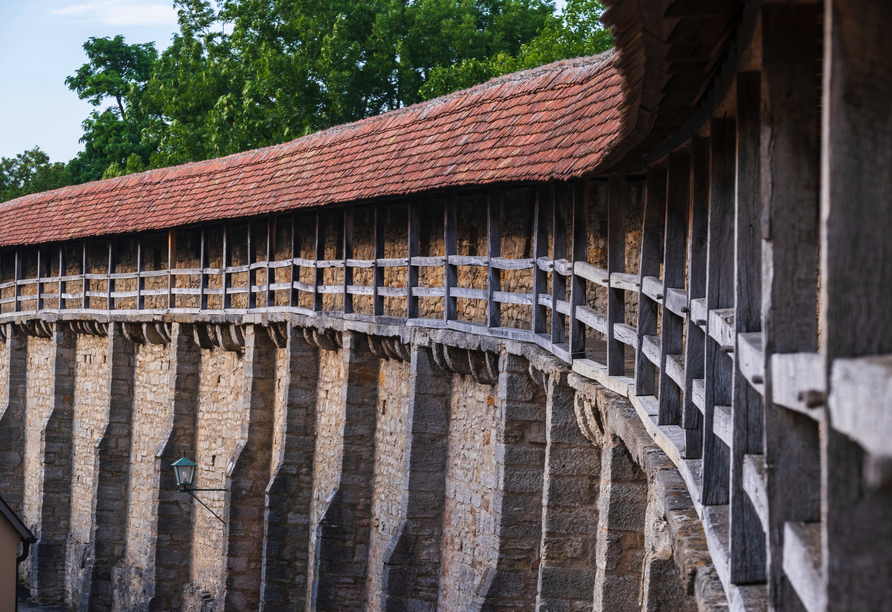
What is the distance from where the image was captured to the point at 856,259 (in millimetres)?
1890

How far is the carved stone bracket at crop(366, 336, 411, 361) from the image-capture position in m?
11.7

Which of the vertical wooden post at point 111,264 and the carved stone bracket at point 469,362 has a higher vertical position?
the vertical wooden post at point 111,264

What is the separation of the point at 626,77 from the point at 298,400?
416 inches

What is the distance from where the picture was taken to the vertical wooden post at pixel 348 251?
12.6 meters

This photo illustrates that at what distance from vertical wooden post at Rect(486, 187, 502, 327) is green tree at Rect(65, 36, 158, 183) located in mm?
32992

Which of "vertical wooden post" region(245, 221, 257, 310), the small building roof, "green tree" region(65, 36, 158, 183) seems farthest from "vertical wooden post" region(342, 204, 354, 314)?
"green tree" region(65, 36, 158, 183)

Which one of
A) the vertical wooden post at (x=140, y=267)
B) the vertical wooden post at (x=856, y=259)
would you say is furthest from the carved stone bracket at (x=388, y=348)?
the vertical wooden post at (x=856, y=259)

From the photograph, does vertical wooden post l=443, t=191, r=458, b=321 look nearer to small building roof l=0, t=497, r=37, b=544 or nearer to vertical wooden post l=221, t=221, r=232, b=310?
vertical wooden post l=221, t=221, r=232, b=310

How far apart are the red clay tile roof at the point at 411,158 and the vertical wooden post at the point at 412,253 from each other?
1.33ft

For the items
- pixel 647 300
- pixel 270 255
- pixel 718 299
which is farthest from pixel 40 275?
pixel 718 299

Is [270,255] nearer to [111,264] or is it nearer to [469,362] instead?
[469,362]

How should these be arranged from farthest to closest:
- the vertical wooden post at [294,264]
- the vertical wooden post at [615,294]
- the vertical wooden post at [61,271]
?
the vertical wooden post at [61,271], the vertical wooden post at [294,264], the vertical wooden post at [615,294]

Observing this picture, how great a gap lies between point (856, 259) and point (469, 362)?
8418 millimetres

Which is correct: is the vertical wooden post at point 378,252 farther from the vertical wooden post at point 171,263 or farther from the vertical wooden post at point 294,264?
the vertical wooden post at point 171,263
